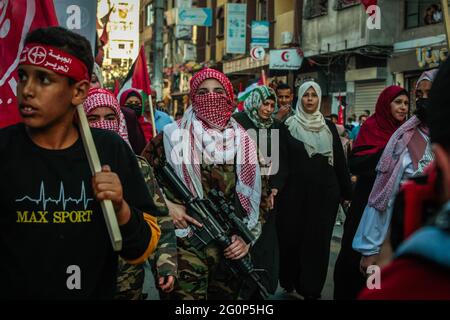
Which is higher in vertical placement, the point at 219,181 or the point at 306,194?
the point at 219,181

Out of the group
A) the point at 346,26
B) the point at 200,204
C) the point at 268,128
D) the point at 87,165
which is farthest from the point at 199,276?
the point at 346,26

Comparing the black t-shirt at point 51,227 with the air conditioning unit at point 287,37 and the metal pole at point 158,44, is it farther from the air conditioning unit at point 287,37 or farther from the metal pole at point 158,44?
the air conditioning unit at point 287,37

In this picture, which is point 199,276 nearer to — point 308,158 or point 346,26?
point 308,158

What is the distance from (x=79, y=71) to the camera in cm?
260

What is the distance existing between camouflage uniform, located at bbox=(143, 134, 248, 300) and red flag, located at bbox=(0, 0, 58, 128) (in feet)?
4.85

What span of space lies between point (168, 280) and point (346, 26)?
68.4 ft

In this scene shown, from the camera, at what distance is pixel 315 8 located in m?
25.6

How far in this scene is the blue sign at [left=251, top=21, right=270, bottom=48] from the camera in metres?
26.2

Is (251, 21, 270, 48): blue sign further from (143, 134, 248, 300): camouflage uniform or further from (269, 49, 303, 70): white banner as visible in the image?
(143, 134, 248, 300): camouflage uniform

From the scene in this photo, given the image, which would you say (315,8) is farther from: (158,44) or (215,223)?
(215,223)

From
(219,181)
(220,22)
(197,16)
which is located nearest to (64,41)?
(219,181)

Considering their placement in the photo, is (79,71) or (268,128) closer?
(79,71)

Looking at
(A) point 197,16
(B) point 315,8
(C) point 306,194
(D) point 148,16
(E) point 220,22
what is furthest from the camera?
(D) point 148,16

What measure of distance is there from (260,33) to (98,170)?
24.3 m
